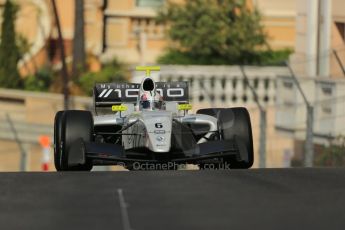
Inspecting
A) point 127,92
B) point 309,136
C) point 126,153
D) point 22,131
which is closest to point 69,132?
point 126,153

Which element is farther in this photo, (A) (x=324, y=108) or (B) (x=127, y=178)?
(A) (x=324, y=108)

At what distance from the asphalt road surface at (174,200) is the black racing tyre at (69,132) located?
150 centimetres

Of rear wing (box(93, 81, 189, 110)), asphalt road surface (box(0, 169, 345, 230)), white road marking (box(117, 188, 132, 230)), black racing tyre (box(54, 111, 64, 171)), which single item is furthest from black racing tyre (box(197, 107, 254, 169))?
white road marking (box(117, 188, 132, 230))

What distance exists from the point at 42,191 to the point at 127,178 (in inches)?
41.9

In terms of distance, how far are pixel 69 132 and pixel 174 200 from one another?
340cm

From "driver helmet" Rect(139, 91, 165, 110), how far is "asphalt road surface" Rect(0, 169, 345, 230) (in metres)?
1.88

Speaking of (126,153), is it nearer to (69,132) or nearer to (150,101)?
(69,132)

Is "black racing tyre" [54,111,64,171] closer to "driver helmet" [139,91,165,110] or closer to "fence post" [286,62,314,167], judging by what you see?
"driver helmet" [139,91,165,110]

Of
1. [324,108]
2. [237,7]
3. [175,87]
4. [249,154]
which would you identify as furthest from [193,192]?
[237,7]

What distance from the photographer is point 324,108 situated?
18188 mm

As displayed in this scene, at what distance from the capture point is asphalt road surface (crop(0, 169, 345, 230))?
353 inches

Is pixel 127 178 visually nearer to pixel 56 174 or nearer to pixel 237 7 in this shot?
pixel 56 174

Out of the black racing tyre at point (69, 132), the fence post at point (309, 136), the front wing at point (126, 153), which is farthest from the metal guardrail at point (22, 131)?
the front wing at point (126, 153)

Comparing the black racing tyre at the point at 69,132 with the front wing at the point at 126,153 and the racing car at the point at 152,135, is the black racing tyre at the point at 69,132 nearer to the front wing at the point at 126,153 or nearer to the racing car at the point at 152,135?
the racing car at the point at 152,135
